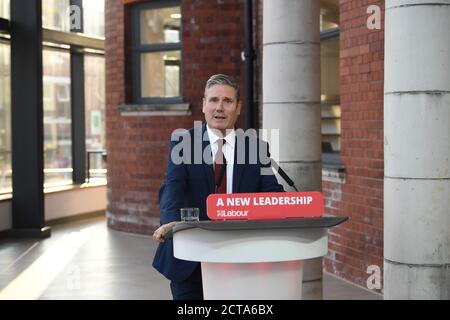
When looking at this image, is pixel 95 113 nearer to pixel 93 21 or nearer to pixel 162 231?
pixel 93 21

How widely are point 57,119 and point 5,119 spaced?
9.02ft

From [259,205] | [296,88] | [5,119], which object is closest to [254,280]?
[259,205]

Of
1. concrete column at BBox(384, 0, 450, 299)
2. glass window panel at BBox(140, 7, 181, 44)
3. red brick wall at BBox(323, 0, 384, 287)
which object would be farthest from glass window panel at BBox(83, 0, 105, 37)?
concrete column at BBox(384, 0, 450, 299)

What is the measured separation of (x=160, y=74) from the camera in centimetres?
1212

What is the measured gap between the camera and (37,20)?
39.0ft

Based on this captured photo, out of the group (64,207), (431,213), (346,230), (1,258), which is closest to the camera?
(431,213)

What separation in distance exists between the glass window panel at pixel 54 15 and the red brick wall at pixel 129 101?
1.97m

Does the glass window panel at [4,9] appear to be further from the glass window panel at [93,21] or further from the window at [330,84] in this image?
the window at [330,84]

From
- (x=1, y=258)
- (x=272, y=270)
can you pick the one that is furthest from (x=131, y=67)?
(x=272, y=270)

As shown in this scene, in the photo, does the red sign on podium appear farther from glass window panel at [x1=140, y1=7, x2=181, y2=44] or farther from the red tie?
glass window panel at [x1=140, y1=7, x2=181, y2=44]

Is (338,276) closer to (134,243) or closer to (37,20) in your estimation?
(134,243)

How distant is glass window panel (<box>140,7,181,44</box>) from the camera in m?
11.9

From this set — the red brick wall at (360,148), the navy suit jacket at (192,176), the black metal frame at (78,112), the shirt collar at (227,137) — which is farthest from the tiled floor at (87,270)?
the shirt collar at (227,137)
